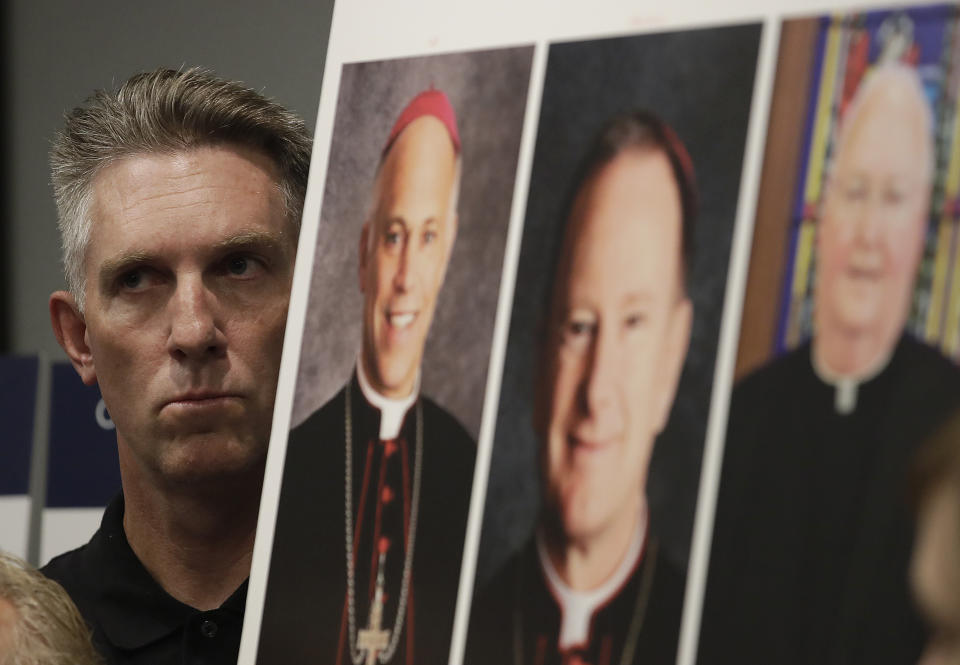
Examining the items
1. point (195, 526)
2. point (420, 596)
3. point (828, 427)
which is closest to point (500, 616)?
point (420, 596)

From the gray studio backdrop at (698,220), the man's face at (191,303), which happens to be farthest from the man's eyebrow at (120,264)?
the gray studio backdrop at (698,220)

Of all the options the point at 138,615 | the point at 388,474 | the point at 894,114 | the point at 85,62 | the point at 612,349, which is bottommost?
the point at 138,615

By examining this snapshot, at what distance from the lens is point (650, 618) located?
0.69 metres

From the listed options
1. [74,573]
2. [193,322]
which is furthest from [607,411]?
[74,573]

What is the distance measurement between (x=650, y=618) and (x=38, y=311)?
185 cm

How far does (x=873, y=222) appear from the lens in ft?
2.06

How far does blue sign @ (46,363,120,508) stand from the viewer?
6.08 ft

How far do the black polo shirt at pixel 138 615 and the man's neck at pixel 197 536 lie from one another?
0.02 meters

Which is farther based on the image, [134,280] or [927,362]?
[134,280]

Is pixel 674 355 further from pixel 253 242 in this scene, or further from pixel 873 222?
pixel 253 242

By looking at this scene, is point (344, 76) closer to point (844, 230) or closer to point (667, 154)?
point (667, 154)

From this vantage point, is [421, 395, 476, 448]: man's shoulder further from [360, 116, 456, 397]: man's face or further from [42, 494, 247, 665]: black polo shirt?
[42, 494, 247, 665]: black polo shirt

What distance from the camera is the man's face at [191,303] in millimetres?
1157

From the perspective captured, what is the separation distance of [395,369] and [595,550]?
0.21m
